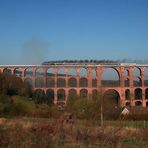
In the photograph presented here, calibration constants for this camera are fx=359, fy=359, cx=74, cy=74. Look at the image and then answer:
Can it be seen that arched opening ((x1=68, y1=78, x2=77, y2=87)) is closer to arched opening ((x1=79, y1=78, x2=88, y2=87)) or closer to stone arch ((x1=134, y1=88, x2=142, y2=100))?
arched opening ((x1=79, y1=78, x2=88, y2=87))

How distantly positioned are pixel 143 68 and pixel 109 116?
33.5 metres

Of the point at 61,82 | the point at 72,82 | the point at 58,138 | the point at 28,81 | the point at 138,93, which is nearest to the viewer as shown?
the point at 58,138

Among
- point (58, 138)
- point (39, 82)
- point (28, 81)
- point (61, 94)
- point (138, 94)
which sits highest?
point (28, 81)

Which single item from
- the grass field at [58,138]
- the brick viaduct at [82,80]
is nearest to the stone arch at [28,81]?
the brick viaduct at [82,80]

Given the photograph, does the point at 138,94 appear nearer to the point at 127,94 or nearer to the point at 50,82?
the point at 127,94

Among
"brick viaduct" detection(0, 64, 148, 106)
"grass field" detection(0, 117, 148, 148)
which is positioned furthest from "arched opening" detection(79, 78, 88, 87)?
"grass field" detection(0, 117, 148, 148)

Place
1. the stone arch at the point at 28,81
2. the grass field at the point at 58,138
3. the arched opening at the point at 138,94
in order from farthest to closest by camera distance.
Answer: the arched opening at the point at 138,94, the stone arch at the point at 28,81, the grass field at the point at 58,138

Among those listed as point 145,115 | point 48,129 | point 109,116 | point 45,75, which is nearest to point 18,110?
point 109,116

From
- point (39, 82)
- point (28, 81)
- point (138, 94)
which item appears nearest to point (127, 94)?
point (138, 94)

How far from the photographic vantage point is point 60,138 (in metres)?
6.64

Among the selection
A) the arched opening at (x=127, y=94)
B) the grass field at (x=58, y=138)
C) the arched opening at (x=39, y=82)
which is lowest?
the grass field at (x=58, y=138)

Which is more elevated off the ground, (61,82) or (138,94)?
(61,82)

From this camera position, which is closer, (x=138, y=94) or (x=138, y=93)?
(x=138, y=94)

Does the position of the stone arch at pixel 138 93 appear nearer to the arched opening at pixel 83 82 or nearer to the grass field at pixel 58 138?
the arched opening at pixel 83 82
